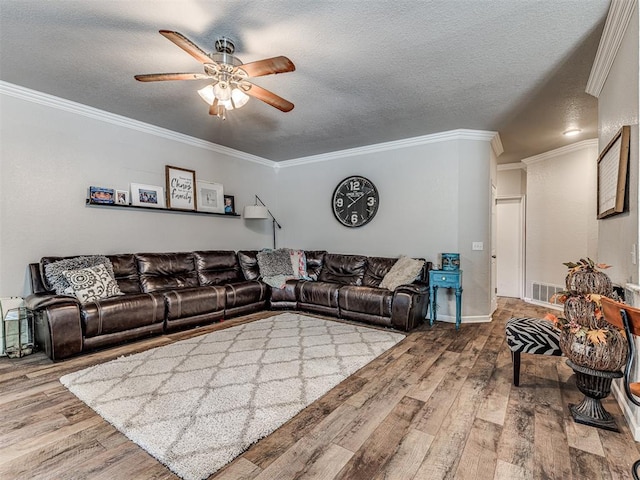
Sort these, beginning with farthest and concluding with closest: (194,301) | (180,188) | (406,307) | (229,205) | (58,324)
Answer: (229,205), (180,188), (194,301), (406,307), (58,324)

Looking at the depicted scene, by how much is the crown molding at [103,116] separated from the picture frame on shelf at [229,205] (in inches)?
29.3

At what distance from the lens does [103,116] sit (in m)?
3.87

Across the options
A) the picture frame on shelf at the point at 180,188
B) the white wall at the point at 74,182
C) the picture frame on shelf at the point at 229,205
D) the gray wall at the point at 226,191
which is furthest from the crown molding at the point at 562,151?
the picture frame on shelf at the point at 180,188

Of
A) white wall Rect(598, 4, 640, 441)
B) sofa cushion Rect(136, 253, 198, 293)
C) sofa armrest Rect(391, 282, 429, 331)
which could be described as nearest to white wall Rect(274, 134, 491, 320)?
sofa armrest Rect(391, 282, 429, 331)

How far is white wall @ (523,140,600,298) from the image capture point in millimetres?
4867

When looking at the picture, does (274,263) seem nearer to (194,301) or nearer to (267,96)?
(194,301)

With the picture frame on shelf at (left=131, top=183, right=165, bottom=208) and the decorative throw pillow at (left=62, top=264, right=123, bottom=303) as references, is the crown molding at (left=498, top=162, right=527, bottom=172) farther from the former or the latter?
the decorative throw pillow at (left=62, top=264, right=123, bottom=303)

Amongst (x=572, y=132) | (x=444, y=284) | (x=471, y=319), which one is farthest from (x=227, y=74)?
(x=572, y=132)

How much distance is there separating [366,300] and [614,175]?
270cm

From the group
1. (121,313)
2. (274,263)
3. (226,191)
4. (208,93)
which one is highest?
(208,93)

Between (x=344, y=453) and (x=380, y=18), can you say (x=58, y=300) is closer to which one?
(x=344, y=453)

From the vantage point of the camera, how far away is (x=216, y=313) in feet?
13.6

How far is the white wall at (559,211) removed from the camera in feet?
16.0

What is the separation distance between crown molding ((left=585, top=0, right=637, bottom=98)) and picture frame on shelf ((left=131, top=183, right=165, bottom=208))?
4.89m
